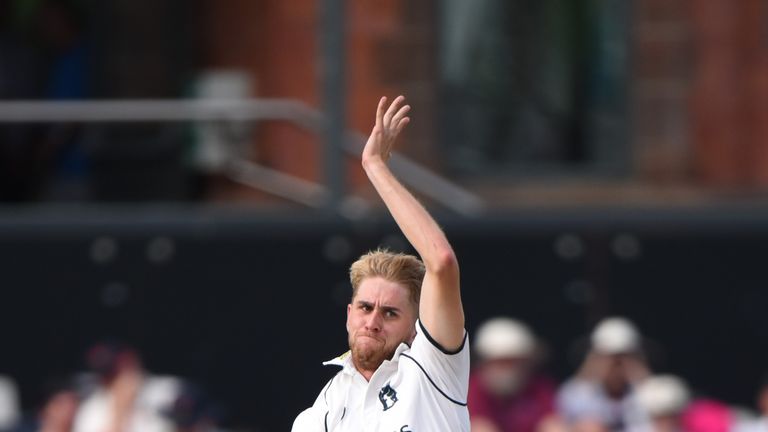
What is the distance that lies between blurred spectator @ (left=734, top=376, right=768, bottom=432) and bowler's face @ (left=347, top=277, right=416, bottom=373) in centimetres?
556

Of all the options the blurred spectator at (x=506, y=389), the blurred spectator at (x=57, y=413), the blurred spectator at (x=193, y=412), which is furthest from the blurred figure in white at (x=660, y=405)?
the blurred spectator at (x=57, y=413)

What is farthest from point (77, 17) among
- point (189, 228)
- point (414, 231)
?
point (414, 231)

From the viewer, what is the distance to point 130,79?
11461 mm

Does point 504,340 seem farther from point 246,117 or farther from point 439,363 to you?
point 439,363

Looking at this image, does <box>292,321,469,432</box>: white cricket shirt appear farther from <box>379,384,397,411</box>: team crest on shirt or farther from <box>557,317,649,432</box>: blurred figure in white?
<box>557,317,649,432</box>: blurred figure in white

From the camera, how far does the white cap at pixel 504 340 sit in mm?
9828

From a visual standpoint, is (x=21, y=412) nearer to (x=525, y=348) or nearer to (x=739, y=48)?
(x=525, y=348)

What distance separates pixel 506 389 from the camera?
9.75 metres

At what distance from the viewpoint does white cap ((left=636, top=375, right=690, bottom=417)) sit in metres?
9.54

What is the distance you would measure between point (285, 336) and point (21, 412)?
4.73 ft

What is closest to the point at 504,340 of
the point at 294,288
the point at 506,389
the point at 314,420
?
the point at 506,389

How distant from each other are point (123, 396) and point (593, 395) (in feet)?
7.73

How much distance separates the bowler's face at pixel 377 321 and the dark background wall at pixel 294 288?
19.0 ft

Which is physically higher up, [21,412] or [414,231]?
[414,231]
